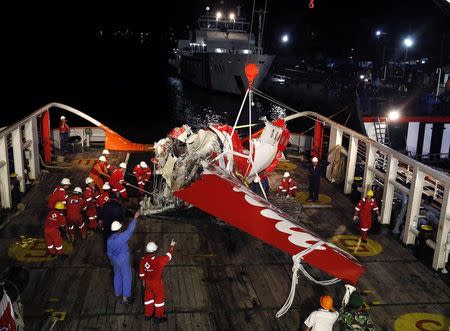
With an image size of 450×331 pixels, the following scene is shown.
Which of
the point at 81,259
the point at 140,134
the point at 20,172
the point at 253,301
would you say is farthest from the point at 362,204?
the point at 140,134

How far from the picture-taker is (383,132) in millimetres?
21844

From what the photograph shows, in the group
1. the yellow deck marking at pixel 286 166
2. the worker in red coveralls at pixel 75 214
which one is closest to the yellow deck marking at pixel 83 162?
the worker in red coveralls at pixel 75 214

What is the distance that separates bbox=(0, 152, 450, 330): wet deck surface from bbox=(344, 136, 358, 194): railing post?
335 centimetres

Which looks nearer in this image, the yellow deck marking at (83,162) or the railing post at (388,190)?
the railing post at (388,190)

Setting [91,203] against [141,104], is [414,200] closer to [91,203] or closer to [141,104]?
[91,203]

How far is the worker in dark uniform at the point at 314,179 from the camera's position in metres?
14.8

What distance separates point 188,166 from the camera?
12523 millimetres

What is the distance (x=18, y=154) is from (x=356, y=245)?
1168cm

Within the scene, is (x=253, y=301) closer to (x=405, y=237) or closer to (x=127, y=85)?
(x=405, y=237)

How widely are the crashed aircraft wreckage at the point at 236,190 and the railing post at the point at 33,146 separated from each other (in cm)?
553


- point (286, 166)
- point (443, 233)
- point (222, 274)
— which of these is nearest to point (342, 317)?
point (222, 274)

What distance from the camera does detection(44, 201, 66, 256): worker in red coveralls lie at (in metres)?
10.5

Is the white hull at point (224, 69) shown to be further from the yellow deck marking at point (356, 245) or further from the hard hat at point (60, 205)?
the hard hat at point (60, 205)

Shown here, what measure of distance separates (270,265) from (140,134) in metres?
34.1
